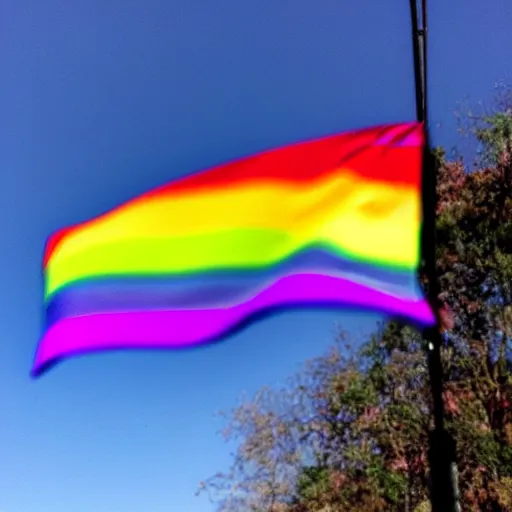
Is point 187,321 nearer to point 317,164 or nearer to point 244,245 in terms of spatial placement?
point 244,245

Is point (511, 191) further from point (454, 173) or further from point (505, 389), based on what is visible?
point (505, 389)

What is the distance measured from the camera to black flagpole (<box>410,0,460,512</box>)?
348cm

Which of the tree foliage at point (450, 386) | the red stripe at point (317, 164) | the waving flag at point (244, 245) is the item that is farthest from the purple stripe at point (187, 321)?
the tree foliage at point (450, 386)

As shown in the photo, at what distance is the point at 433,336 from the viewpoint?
4.00 meters

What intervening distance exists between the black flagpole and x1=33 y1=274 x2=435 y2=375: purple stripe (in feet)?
1.42

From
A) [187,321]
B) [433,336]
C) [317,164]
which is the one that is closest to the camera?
[433,336]

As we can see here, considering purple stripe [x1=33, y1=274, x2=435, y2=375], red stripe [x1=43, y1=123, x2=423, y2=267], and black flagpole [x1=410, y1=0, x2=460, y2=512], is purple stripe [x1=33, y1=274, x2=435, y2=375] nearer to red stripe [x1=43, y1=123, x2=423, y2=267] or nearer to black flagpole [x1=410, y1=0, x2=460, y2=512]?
black flagpole [x1=410, y1=0, x2=460, y2=512]

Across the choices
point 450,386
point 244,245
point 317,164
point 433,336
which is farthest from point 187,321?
point 450,386

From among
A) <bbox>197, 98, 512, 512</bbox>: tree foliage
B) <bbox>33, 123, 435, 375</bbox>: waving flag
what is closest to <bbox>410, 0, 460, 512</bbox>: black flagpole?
<bbox>33, 123, 435, 375</bbox>: waving flag

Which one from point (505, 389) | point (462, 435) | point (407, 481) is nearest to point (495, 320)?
point (505, 389)

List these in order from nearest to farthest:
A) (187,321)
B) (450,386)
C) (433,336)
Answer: (433,336) < (187,321) < (450,386)

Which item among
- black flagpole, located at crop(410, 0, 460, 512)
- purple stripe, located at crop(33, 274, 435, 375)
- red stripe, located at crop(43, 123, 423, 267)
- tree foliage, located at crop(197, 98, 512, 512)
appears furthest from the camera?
tree foliage, located at crop(197, 98, 512, 512)

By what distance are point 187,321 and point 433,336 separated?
6.18ft

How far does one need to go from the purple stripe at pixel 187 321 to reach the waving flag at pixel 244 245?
0.4 inches
